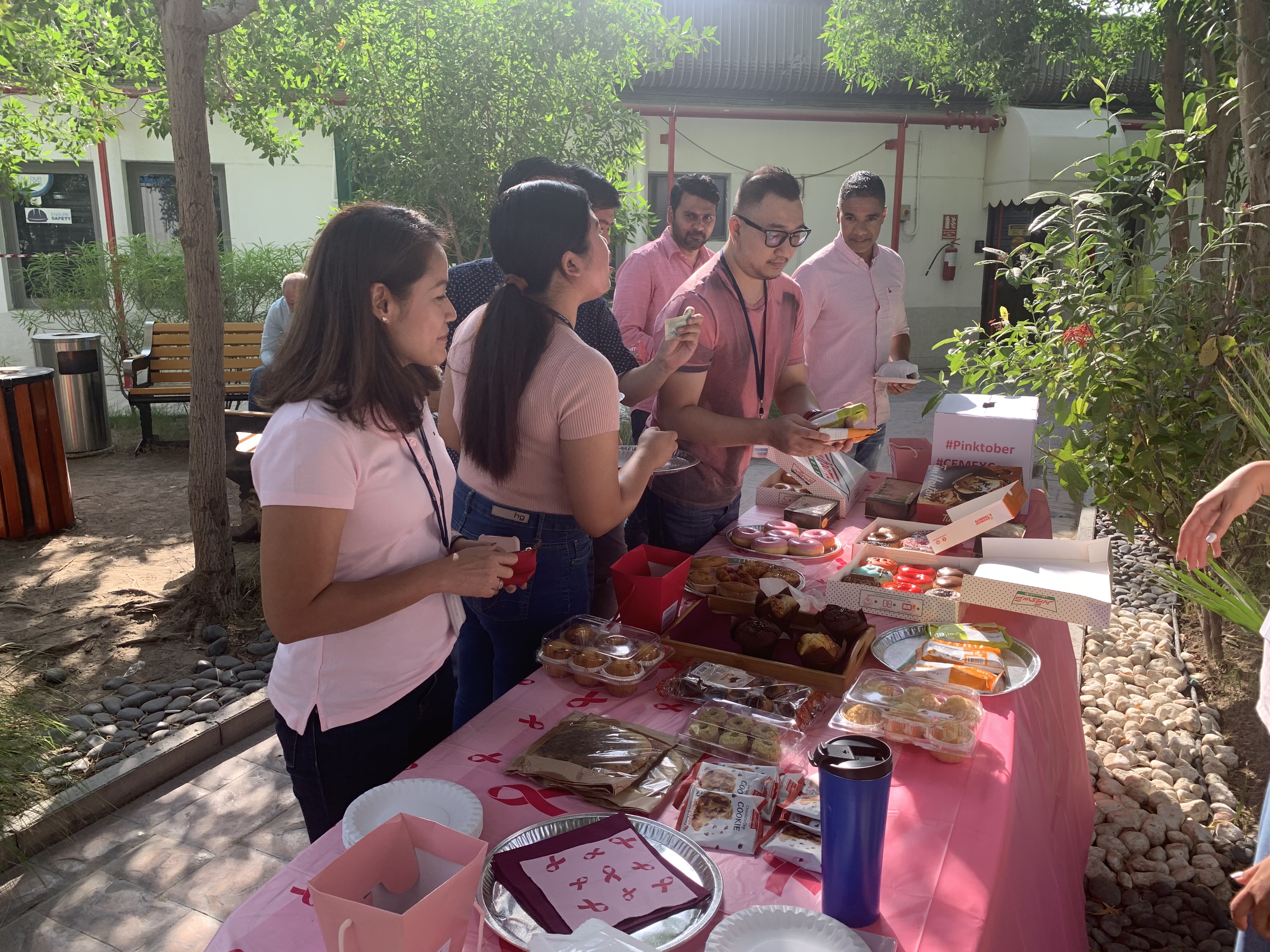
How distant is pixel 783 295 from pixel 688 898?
2259 mm

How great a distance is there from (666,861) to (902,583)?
49.6 inches

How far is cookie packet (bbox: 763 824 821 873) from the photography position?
4.62ft

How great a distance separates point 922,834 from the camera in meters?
1.51

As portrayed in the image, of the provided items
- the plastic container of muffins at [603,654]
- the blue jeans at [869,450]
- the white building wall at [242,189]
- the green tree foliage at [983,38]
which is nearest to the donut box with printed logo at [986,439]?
the blue jeans at [869,450]

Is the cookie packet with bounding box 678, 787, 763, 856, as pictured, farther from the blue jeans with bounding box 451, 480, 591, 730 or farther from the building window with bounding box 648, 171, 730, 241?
the building window with bounding box 648, 171, 730, 241

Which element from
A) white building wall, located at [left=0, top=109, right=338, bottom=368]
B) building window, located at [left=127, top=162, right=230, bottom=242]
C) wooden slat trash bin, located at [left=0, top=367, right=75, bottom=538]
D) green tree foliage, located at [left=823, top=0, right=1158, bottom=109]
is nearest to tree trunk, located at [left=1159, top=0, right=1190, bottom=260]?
green tree foliage, located at [left=823, top=0, right=1158, bottom=109]

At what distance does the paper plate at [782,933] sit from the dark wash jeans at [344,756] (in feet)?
2.65

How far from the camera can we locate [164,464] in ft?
25.6

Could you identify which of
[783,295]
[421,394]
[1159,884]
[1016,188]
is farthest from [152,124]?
[1016,188]

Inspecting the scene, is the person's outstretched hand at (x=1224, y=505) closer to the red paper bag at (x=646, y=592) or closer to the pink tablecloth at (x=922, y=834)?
the pink tablecloth at (x=922, y=834)

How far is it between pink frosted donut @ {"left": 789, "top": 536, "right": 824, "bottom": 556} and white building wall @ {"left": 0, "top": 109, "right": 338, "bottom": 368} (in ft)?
32.5

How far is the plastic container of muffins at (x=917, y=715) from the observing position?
170cm

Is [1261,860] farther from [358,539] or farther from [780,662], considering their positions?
[358,539]

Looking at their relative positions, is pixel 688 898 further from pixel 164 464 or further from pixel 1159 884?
pixel 164 464
